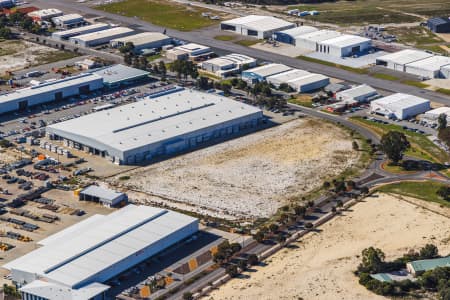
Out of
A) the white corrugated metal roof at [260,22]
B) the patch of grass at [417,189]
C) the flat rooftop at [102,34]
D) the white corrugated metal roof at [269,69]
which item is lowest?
the patch of grass at [417,189]

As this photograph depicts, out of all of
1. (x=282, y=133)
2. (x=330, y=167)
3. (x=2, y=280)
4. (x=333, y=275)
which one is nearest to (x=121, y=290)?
(x=2, y=280)

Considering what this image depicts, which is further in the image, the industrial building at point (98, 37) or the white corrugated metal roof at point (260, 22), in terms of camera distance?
the white corrugated metal roof at point (260, 22)

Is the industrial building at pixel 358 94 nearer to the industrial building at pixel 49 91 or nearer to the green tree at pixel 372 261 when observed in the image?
the industrial building at pixel 49 91

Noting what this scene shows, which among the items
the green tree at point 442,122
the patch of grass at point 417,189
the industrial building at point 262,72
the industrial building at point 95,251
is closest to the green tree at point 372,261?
the industrial building at point 95,251

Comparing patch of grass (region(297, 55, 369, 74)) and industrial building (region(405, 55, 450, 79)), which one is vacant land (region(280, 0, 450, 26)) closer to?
patch of grass (region(297, 55, 369, 74))

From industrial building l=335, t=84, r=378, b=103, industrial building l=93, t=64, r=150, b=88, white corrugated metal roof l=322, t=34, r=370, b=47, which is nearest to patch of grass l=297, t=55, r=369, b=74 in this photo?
white corrugated metal roof l=322, t=34, r=370, b=47

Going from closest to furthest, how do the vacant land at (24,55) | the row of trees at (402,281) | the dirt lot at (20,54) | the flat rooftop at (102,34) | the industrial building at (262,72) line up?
1. the row of trees at (402,281)
2. the industrial building at (262,72)
3. the dirt lot at (20,54)
4. the vacant land at (24,55)
5. the flat rooftop at (102,34)

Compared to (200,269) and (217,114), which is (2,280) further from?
(217,114)
